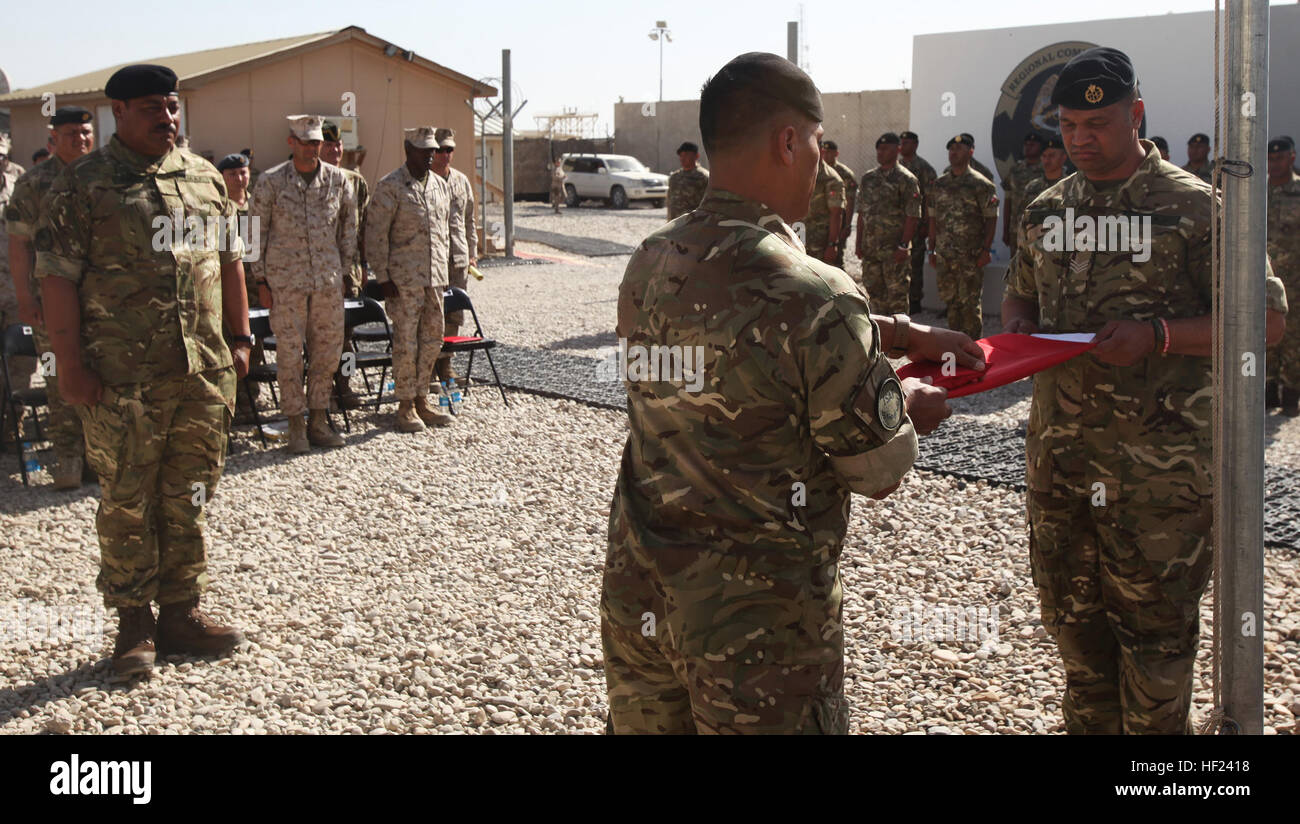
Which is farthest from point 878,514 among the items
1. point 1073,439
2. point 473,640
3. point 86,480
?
point 86,480

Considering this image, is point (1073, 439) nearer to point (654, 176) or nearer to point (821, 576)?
point (821, 576)

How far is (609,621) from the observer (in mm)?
2361

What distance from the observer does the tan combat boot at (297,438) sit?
8055mm

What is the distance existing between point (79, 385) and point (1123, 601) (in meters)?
3.83

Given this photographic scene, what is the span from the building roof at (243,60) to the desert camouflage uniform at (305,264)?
34.0ft

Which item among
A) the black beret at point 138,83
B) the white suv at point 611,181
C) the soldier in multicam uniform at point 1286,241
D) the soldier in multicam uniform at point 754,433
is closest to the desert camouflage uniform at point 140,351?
the black beret at point 138,83

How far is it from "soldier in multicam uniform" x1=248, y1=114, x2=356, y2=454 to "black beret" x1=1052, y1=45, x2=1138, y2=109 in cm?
592

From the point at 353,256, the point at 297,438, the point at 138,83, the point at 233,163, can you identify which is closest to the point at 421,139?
the point at 353,256

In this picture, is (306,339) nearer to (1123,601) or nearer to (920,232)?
→ (1123,601)

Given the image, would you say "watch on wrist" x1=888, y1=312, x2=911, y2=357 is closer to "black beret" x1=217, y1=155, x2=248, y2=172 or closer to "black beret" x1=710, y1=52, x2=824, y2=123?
"black beret" x1=710, y1=52, x2=824, y2=123

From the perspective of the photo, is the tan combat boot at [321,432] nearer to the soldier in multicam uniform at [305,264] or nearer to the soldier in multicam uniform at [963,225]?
the soldier in multicam uniform at [305,264]

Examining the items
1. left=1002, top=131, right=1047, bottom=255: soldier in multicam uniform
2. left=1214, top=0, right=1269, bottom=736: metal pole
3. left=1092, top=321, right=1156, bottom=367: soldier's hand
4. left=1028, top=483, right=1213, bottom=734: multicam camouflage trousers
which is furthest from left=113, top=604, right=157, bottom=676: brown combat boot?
left=1002, top=131, right=1047, bottom=255: soldier in multicam uniform

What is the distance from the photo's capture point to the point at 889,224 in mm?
12766
